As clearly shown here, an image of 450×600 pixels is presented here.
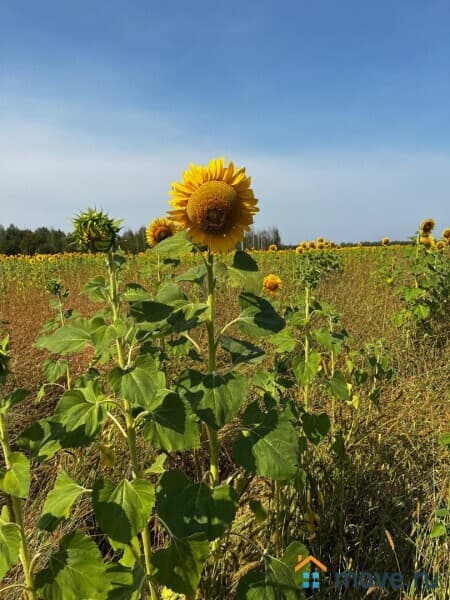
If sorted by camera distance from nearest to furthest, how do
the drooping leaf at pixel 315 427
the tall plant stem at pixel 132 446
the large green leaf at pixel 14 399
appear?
the large green leaf at pixel 14 399 → the tall plant stem at pixel 132 446 → the drooping leaf at pixel 315 427

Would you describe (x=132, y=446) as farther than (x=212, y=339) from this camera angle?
No

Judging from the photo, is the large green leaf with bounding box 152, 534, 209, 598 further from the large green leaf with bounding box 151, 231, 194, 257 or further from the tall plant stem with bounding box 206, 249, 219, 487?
the large green leaf with bounding box 151, 231, 194, 257

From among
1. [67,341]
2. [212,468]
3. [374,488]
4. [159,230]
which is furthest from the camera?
[159,230]

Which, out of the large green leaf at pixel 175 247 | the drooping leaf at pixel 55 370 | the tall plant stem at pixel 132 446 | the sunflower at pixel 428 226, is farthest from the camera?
the sunflower at pixel 428 226

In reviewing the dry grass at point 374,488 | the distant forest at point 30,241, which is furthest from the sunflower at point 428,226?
the distant forest at point 30,241

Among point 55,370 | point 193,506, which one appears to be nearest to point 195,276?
point 193,506

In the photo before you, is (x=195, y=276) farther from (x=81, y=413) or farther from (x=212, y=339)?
(x=81, y=413)

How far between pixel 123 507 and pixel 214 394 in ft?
1.13

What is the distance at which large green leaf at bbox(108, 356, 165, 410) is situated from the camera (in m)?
1.06

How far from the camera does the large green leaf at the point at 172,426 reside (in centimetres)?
113

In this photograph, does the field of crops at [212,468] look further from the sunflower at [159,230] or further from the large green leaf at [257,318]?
the sunflower at [159,230]

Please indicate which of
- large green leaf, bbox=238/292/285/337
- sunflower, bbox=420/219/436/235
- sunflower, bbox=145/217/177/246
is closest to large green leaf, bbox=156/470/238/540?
large green leaf, bbox=238/292/285/337

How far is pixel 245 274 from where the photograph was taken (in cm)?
131

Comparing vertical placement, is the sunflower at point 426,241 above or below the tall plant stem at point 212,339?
above
